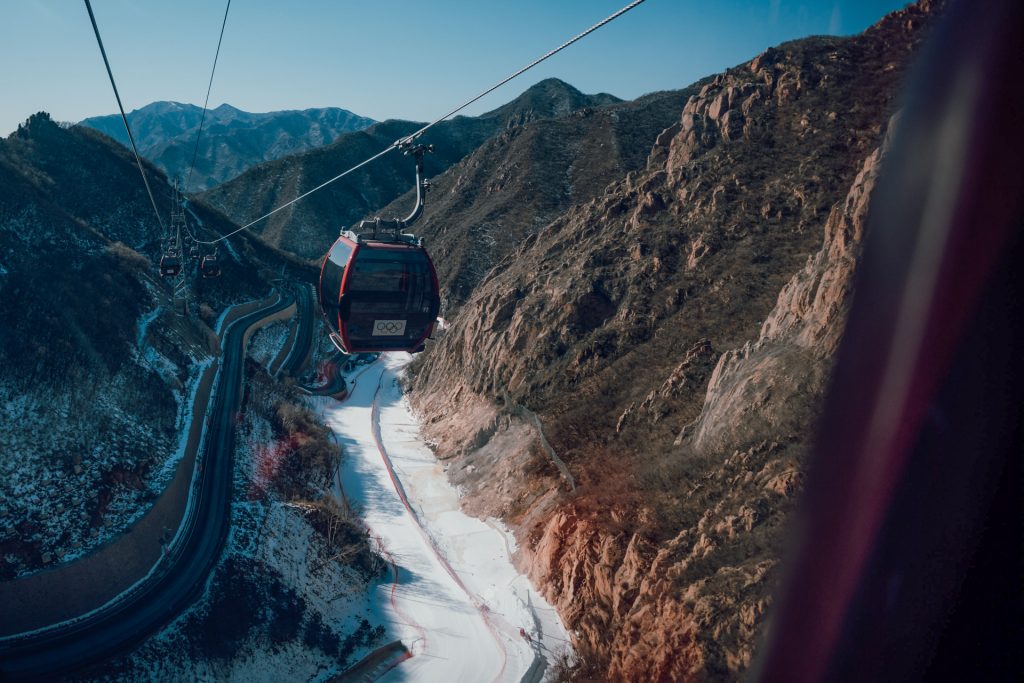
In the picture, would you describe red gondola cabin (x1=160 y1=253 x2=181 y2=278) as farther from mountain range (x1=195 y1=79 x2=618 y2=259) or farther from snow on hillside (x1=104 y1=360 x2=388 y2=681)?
mountain range (x1=195 y1=79 x2=618 y2=259)

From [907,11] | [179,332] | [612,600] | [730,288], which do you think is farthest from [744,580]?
[179,332]

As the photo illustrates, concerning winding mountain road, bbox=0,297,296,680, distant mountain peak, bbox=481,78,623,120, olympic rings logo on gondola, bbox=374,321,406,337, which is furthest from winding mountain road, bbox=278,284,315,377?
distant mountain peak, bbox=481,78,623,120

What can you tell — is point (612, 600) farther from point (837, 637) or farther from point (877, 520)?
point (877, 520)

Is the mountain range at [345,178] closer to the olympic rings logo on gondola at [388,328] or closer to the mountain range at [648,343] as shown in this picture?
the mountain range at [648,343]

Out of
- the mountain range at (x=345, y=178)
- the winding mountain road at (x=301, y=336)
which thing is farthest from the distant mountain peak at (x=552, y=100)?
the winding mountain road at (x=301, y=336)

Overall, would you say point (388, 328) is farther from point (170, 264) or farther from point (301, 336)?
point (301, 336)

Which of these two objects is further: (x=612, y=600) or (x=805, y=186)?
(x=805, y=186)

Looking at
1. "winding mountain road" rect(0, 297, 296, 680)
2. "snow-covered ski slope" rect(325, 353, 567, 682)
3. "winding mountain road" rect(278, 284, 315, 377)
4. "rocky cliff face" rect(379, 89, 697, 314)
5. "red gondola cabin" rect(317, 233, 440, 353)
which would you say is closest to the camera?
"red gondola cabin" rect(317, 233, 440, 353)
